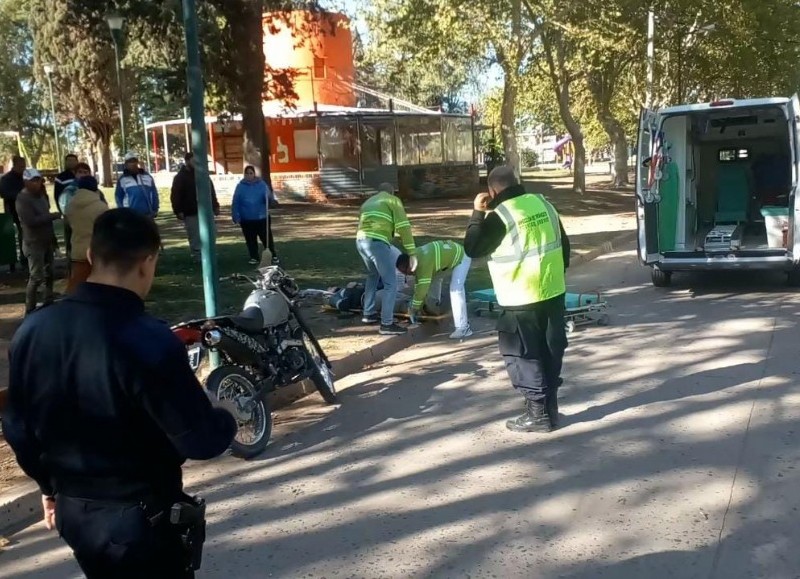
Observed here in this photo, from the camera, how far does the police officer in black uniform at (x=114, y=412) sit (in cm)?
224

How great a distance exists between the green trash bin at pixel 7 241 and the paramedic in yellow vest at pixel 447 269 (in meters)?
7.28

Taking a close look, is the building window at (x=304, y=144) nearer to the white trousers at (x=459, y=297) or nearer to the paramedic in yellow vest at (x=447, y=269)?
the paramedic in yellow vest at (x=447, y=269)

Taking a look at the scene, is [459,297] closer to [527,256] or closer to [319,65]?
[527,256]

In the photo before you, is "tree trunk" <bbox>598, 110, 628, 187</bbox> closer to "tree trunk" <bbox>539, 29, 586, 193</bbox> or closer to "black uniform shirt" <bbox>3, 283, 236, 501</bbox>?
"tree trunk" <bbox>539, 29, 586, 193</bbox>

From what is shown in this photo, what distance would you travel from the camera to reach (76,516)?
7.57ft

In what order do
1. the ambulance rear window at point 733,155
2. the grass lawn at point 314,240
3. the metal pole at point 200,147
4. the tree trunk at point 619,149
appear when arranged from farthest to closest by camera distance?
1. the tree trunk at point 619,149
2. the ambulance rear window at point 733,155
3. the grass lawn at point 314,240
4. the metal pole at point 200,147

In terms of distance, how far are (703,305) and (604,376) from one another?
380 cm

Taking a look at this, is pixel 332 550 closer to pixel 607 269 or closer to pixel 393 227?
pixel 393 227

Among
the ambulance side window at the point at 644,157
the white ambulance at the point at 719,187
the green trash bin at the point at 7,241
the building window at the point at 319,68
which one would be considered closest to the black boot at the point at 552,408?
the white ambulance at the point at 719,187

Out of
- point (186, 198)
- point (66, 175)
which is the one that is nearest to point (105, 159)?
point (186, 198)

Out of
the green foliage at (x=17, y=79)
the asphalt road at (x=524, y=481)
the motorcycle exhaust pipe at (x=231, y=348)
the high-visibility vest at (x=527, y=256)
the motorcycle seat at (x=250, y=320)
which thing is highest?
the green foliage at (x=17, y=79)

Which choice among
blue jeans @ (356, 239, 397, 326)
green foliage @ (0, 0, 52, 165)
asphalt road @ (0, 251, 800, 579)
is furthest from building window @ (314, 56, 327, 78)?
asphalt road @ (0, 251, 800, 579)

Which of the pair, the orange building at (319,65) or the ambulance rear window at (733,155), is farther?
the orange building at (319,65)

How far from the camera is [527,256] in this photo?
583 cm
